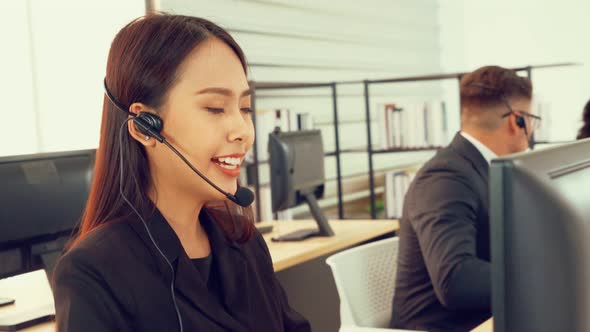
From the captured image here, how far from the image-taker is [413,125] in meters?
4.58

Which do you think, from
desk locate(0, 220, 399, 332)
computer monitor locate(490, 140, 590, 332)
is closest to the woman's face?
computer monitor locate(490, 140, 590, 332)

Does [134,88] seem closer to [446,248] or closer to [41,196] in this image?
[41,196]

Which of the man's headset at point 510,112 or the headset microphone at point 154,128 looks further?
the man's headset at point 510,112

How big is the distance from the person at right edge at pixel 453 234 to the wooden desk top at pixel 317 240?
0.64 metres

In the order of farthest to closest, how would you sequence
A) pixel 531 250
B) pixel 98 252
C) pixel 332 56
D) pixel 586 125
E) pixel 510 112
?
pixel 332 56
pixel 586 125
pixel 510 112
pixel 98 252
pixel 531 250

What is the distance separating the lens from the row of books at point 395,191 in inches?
185

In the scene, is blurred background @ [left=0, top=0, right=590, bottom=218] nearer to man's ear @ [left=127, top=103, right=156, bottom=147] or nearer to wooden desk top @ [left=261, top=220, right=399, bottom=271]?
wooden desk top @ [left=261, top=220, right=399, bottom=271]

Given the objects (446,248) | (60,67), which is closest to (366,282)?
(446,248)

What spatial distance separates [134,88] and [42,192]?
0.97 meters

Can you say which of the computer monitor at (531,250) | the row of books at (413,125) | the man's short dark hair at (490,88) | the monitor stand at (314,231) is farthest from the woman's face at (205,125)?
the row of books at (413,125)

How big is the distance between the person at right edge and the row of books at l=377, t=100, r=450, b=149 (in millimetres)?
2020

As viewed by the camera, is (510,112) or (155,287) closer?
(155,287)

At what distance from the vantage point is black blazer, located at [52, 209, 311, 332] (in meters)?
1.12

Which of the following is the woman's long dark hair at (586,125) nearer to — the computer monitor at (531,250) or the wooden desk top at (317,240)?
the wooden desk top at (317,240)
